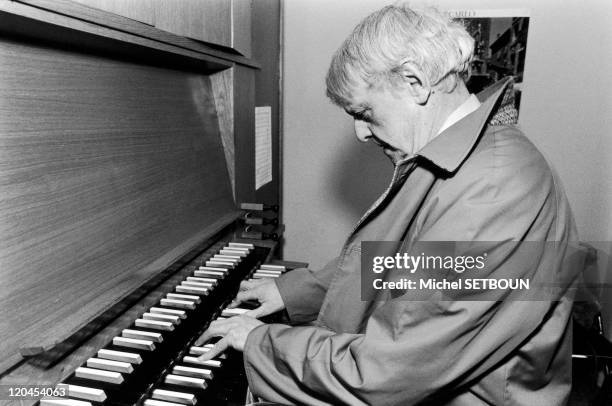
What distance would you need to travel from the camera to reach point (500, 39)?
8.74 ft

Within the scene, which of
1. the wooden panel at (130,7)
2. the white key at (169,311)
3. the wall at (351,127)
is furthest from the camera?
the wall at (351,127)

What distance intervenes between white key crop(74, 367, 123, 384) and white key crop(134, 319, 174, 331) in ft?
0.70

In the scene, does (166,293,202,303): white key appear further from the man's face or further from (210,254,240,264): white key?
the man's face

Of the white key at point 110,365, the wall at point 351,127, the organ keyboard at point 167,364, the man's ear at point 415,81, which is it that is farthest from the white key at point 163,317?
the wall at point 351,127

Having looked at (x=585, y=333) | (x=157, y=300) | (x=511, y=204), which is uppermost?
(x=511, y=204)

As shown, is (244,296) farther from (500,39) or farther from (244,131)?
(500,39)

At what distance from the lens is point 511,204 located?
0.93 metres

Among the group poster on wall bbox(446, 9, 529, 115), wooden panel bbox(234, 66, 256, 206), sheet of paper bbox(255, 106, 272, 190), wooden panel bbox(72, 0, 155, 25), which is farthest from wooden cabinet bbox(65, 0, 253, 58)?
poster on wall bbox(446, 9, 529, 115)

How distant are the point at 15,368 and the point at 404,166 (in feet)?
2.94

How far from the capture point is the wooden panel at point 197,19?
129 cm

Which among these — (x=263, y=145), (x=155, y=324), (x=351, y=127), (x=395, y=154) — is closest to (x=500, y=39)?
(x=351, y=127)

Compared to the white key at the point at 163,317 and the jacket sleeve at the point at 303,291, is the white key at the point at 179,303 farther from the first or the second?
the jacket sleeve at the point at 303,291

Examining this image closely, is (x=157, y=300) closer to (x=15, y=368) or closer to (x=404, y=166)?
(x=15, y=368)

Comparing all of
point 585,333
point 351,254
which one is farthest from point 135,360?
point 585,333
